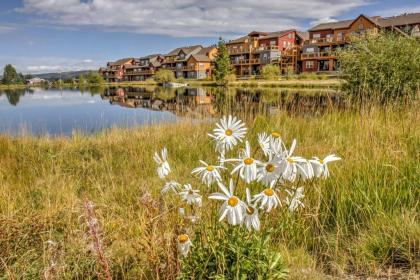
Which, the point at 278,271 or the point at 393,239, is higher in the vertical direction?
the point at 278,271

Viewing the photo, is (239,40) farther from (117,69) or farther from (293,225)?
(293,225)

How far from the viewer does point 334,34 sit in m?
57.2

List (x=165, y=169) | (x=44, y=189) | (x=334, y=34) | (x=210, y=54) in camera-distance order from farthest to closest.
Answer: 1. (x=210, y=54)
2. (x=334, y=34)
3. (x=44, y=189)
4. (x=165, y=169)

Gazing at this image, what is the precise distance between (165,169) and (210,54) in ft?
271

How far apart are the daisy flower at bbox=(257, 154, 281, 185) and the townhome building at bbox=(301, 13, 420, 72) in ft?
184

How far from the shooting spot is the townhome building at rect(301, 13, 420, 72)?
2093 inches

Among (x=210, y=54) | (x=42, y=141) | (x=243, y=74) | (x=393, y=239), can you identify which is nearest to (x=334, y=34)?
(x=243, y=74)

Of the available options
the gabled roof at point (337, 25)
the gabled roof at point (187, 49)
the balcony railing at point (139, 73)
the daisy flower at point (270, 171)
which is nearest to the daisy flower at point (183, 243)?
the daisy flower at point (270, 171)

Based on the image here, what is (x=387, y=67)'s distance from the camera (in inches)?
397

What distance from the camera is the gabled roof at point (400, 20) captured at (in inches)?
2015

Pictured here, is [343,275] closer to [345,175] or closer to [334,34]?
[345,175]

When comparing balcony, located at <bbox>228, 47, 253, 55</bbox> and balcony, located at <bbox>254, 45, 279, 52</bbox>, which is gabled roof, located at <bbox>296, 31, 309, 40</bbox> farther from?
balcony, located at <bbox>228, 47, 253, 55</bbox>

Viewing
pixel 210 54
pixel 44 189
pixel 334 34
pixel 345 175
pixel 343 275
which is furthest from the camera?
pixel 210 54

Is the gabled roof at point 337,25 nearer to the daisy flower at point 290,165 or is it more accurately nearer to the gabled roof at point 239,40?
the gabled roof at point 239,40
